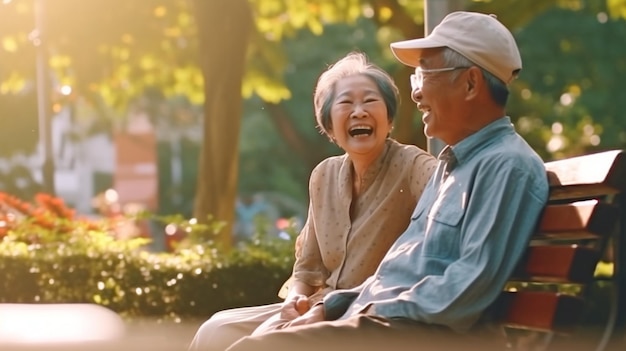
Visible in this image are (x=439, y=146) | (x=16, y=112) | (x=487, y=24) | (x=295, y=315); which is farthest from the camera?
(x=16, y=112)

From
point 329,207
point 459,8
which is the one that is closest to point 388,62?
point 459,8

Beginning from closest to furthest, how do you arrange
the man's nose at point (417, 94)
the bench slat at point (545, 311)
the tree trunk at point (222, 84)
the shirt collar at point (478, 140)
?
the bench slat at point (545, 311) → the shirt collar at point (478, 140) → the man's nose at point (417, 94) → the tree trunk at point (222, 84)

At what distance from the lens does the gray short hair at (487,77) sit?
4426 mm

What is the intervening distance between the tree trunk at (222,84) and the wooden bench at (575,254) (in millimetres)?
13027

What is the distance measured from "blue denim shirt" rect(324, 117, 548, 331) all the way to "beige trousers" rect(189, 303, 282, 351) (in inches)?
31.3

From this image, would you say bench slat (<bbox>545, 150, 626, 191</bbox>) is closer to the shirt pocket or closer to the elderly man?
the elderly man

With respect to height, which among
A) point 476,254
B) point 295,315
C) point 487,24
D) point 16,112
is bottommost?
point 16,112

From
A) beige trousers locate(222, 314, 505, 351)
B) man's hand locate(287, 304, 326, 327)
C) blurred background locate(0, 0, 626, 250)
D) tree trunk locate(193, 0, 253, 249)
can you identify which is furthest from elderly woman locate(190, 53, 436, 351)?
tree trunk locate(193, 0, 253, 249)

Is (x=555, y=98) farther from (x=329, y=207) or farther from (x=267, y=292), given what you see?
(x=329, y=207)

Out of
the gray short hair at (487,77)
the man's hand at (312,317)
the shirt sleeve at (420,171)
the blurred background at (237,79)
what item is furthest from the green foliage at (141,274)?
the gray short hair at (487,77)

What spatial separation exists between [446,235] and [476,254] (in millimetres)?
190

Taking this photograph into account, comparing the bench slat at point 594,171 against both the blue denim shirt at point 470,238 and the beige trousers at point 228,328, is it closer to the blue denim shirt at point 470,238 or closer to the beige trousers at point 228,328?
the blue denim shirt at point 470,238

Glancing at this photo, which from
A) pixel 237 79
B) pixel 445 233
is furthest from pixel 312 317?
pixel 237 79

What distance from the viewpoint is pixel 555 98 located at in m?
29.2
